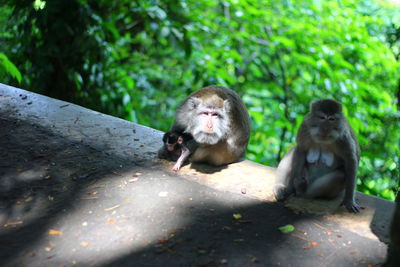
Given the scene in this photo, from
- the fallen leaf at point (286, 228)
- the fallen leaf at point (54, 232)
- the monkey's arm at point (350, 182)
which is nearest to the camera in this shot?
the fallen leaf at point (54, 232)

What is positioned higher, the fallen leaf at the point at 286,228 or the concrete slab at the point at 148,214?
the fallen leaf at the point at 286,228

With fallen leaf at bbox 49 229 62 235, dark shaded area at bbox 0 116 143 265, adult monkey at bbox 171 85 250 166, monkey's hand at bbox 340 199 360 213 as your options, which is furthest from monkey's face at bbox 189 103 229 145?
fallen leaf at bbox 49 229 62 235

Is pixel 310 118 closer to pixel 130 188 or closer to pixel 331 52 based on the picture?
pixel 130 188

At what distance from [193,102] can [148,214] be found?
1441 millimetres

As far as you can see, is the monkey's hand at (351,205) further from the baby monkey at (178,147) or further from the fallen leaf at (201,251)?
the baby monkey at (178,147)

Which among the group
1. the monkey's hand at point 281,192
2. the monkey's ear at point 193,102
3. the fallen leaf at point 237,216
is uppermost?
the monkey's ear at point 193,102

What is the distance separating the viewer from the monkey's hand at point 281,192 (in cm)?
353

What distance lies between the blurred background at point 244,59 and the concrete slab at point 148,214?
78.0 inches

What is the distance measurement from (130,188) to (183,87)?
5275 millimetres

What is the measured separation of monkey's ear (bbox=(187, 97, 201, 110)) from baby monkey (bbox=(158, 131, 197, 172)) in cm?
31

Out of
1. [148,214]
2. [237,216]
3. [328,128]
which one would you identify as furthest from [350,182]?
[148,214]

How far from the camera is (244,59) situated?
8344 millimetres

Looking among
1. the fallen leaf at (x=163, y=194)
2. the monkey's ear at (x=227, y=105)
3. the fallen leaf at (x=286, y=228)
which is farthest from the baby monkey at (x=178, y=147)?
the fallen leaf at (x=286, y=228)

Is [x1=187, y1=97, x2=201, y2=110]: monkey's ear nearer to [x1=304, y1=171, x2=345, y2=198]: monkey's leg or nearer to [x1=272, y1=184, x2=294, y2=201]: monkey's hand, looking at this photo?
[x1=272, y1=184, x2=294, y2=201]: monkey's hand
